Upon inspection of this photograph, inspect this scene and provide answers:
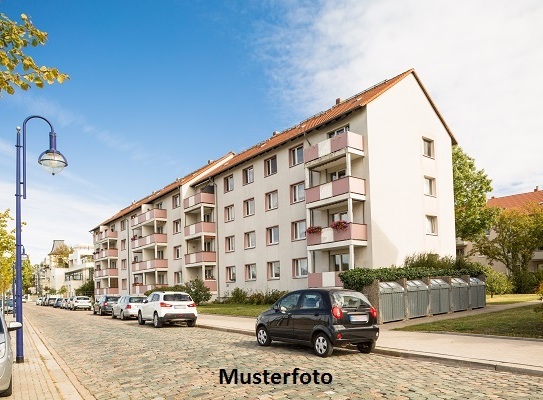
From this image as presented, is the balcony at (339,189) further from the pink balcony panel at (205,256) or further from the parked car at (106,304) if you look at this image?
the parked car at (106,304)

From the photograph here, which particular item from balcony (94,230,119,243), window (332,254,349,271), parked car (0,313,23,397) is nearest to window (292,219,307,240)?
window (332,254,349,271)

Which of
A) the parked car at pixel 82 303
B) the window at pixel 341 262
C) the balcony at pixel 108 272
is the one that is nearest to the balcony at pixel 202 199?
the window at pixel 341 262

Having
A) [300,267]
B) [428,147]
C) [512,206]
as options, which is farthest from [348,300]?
[512,206]

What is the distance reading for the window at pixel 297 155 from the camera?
33.2m

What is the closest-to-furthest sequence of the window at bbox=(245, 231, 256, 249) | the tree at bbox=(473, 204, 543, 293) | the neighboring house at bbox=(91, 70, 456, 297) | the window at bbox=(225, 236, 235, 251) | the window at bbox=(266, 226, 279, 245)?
the neighboring house at bbox=(91, 70, 456, 297) → the window at bbox=(266, 226, 279, 245) → the window at bbox=(245, 231, 256, 249) → the window at bbox=(225, 236, 235, 251) → the tree at bbox=(473, 204, 543, 293)

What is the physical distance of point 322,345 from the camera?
1186cm

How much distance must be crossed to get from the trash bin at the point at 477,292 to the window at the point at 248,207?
1766 cm

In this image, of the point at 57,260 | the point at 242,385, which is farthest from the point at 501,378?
the point at 57,260

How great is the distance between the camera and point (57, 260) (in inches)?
5384

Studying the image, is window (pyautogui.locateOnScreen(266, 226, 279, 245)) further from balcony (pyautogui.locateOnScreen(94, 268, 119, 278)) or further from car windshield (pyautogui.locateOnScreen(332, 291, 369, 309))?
balcony (pyautogui.locateOnScreen(94, 268, 119, 278))

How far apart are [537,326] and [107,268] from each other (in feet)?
207

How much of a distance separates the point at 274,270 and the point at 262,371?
25375 mm

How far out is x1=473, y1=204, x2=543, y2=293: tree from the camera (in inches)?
1767

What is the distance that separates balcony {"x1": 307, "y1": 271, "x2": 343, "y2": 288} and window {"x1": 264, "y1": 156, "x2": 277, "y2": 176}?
30.1 ft
